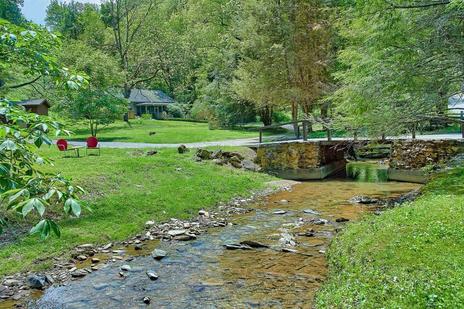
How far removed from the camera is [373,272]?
5.77m

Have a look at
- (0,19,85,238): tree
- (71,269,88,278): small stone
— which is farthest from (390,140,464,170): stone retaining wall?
(0,19,85,238): tree

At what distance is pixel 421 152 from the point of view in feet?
59.2

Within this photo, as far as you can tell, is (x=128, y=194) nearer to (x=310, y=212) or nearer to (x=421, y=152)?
(x=310, y=212)

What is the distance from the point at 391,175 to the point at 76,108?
1905 centimetres

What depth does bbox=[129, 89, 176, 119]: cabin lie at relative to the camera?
55.4 meters

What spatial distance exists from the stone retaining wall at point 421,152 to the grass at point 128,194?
5.87 meters

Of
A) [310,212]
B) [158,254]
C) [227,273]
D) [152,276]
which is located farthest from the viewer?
[310,212]

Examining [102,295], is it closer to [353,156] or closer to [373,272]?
[373,272]

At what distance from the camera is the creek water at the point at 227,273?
21.3 feet

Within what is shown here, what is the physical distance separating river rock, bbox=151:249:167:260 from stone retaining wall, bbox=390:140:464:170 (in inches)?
511

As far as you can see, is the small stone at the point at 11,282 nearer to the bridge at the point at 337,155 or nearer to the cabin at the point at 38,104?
the bridge at the point at 337,155

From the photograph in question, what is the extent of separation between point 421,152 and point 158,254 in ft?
44.8

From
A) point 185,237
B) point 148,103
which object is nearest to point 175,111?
point 148,103

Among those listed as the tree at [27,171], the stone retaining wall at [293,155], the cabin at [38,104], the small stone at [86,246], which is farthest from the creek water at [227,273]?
the cabin at [38,104]
